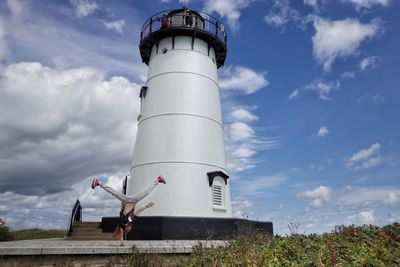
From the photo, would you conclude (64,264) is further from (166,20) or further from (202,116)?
(166,20)

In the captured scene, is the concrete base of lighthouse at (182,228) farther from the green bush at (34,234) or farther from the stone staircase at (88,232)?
the green bush at (34,234)

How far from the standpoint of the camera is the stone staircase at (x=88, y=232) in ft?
48.5

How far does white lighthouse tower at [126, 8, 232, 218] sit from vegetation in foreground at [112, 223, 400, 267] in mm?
6862

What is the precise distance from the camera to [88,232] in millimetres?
15422

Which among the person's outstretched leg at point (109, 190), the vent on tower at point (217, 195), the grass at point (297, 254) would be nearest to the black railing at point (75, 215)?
the person's outstretched leg at point (109, 190)

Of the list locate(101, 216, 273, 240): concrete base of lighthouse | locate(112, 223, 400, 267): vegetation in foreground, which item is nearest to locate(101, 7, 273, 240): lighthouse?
locate(101, 216, 273, 240): concrete base of lighthouse

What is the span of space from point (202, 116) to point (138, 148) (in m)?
3.77

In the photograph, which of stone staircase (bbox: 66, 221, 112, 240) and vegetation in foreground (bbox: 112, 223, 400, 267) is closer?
vegetation in foreground (bbox: 112, 223, 400, 267)

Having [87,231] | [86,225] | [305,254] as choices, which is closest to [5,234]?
[86,225]

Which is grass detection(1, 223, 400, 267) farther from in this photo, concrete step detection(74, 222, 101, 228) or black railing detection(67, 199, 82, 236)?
concrete step detection(74, 222, 101, 228)

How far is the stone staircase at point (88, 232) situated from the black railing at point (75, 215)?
0.65 ft

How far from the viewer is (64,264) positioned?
26.1 ft

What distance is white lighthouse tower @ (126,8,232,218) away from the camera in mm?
15383

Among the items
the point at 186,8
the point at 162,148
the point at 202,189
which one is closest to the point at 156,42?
the point at 186,8
